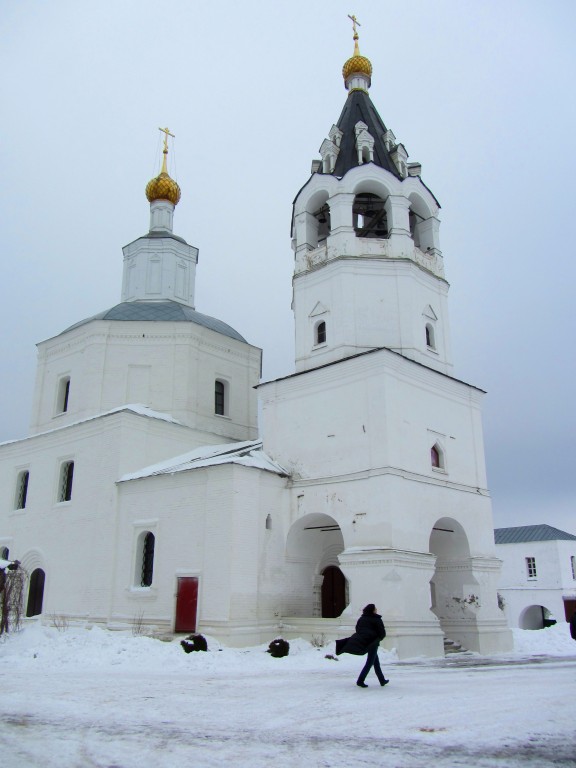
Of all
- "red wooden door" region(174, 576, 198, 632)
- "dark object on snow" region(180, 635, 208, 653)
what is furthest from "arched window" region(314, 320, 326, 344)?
"dark object on snow" region(180, 635, 208, 653)

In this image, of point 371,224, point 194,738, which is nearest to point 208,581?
point 194,738

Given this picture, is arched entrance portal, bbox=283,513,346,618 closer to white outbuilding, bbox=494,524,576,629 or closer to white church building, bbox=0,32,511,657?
white church building, bbox=0,32,511,657

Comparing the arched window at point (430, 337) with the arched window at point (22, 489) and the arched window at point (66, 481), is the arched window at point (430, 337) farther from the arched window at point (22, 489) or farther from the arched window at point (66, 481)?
the arched window at point (22, 489)

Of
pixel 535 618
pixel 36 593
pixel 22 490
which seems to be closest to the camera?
pixel 36 593

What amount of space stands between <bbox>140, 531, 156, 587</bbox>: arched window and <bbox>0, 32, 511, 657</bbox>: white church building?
0.05 meters

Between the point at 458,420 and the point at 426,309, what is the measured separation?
10.6 ft

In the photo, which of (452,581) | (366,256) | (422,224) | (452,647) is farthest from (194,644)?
(422,224)

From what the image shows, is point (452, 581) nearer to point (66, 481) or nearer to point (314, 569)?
point (314, 569)

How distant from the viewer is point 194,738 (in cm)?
582

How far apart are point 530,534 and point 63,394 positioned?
26115 millimetres

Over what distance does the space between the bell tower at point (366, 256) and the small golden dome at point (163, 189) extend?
7785 millimetres

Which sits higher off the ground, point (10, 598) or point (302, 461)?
point (302, 461)

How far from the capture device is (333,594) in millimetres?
17625

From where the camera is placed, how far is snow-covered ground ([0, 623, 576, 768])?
17.0ft
